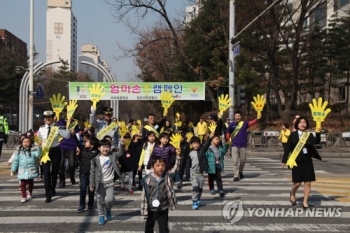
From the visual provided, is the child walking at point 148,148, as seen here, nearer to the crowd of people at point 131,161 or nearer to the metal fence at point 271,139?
the crowd of people at point 131,161

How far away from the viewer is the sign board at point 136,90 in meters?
25.3

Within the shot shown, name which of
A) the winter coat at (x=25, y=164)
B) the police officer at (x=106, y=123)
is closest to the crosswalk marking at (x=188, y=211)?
the winter coat at (x=25, y=164)

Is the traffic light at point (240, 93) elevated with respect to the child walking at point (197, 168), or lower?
elevated

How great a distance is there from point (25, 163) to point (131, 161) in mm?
2402

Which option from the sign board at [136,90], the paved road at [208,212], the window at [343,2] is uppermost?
the window at [343,2]

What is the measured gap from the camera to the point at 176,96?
84.3ft

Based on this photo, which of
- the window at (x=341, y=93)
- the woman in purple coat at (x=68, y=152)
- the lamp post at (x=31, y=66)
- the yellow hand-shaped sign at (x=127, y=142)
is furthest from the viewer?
the window at (x=341, y=93)

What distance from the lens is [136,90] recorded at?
25.4 meters

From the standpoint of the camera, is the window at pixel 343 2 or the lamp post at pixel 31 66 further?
the window at pixel 343 2

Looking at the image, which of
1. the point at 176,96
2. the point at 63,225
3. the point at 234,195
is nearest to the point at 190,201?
the point at 234,195

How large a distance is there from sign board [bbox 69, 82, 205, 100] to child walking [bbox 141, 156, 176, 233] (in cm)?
1980

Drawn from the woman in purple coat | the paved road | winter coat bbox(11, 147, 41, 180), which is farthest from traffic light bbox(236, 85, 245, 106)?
winter coat bbox(11, 147, 41, 180)

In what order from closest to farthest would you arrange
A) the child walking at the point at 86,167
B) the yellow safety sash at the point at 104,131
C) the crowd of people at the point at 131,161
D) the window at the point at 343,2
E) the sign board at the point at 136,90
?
the crowd of people at the point at 131,161
the child walking at the point at 86,167
the yellow safety sash at the point at 104,131
the sign board at the point at 136,90
the window at the point at 343,2

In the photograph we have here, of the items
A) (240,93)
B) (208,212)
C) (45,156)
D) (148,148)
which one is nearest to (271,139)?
(240,93)
